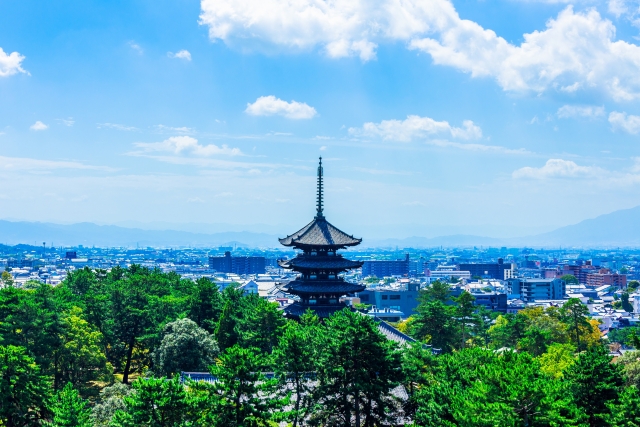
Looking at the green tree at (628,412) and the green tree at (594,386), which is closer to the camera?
the green tree at (628,412)

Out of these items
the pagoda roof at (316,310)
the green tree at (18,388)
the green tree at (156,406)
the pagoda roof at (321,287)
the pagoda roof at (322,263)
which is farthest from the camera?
the pagoda roof at (322,263)

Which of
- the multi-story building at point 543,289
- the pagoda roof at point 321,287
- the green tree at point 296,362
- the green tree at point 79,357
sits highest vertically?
the pagoda roof at point 321,287

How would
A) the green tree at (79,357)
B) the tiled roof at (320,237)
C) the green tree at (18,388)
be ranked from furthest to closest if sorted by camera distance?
the tiled roof at (320,237) < the green tree at (79,357) < the green tree at (18,388)

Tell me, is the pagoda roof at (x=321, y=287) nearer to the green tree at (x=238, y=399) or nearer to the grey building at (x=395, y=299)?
the green tree at (x=238, y=399)

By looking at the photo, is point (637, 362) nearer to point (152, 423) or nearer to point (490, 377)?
point (490, 377)

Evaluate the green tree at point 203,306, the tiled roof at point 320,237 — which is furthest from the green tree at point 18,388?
the tiled roof at point 320,237

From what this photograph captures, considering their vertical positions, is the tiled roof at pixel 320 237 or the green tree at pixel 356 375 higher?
the tiled roof at pixel 320 237

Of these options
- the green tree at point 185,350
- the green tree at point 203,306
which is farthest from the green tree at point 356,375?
the green tree at point 203,306
